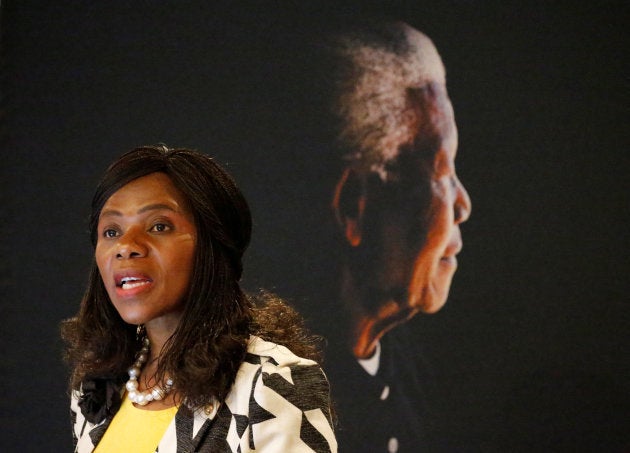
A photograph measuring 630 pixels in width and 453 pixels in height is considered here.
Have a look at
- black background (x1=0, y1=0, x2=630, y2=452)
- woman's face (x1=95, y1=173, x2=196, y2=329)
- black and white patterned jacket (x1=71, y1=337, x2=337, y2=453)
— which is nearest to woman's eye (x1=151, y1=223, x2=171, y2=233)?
woman's face (x1=95, y1=173, x2=196, y2=329)

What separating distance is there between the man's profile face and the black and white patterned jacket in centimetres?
119

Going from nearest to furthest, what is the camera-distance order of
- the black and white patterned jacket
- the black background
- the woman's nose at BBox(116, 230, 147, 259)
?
the black and white patterned jacket
the woman's nose at BBox(116, 230, 147, 259)
the black background

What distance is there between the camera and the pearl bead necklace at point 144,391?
1.30 metres

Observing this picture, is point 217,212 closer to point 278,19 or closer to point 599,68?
point 278,19

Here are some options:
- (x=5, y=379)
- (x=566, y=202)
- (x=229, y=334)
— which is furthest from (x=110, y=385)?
(x=566, y=202)

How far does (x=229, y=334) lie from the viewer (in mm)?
1252

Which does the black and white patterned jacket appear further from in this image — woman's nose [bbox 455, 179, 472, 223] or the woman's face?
woman's nose [bbox 455, 179, 472, 223]

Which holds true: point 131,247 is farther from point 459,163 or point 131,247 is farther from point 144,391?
point 459,163

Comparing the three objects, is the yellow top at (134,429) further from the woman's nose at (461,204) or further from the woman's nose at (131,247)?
the woman's nose at (461,204)

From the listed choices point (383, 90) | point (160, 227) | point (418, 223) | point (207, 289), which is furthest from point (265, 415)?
point (383, 90)

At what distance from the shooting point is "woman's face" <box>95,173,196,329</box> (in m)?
1.26

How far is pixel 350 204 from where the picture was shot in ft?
8.05

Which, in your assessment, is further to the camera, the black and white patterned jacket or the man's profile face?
the man's profile face

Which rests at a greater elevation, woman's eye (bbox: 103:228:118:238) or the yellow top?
woman's eye (bbox: 103:228:118:238)
